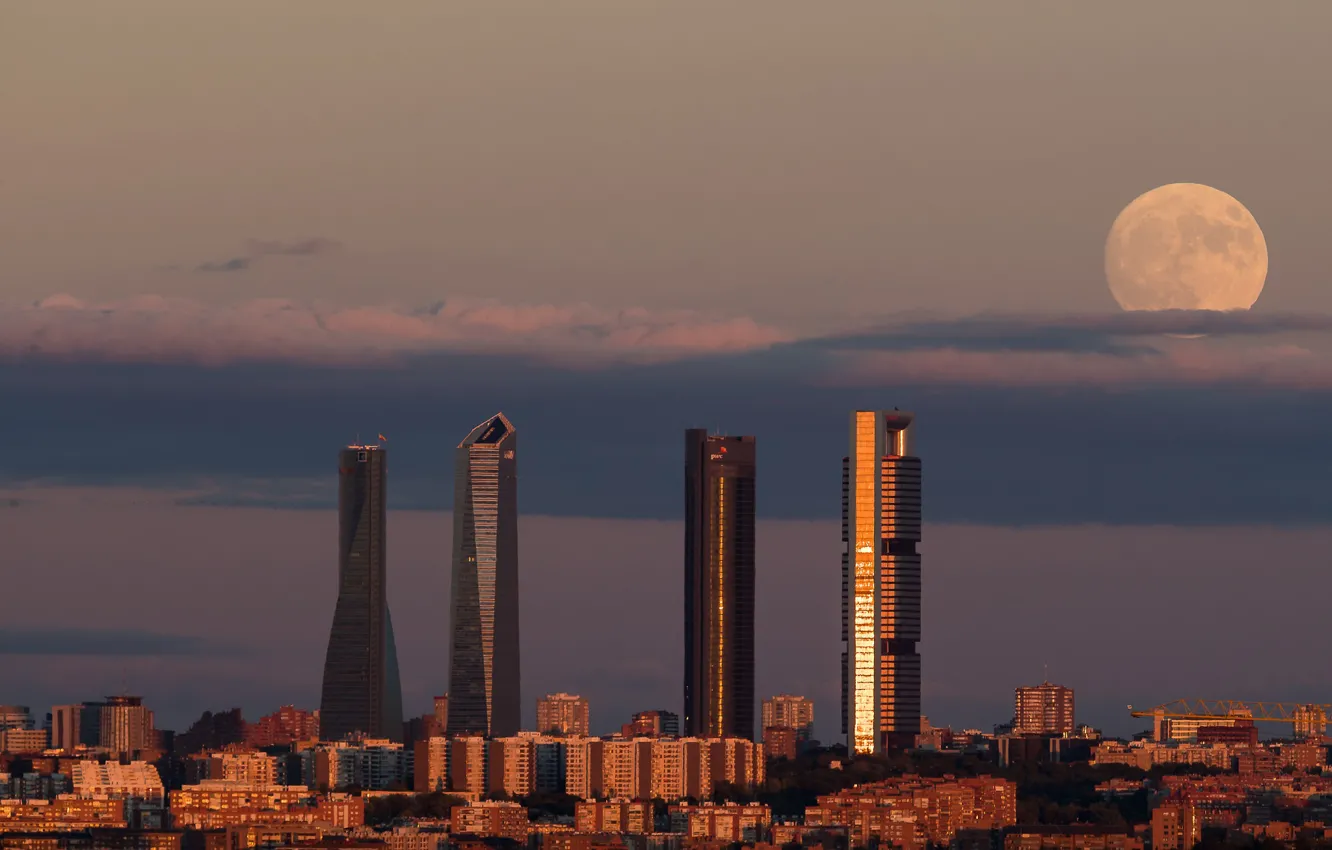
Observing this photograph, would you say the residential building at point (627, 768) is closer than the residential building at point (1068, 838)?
No

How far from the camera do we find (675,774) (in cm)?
18188

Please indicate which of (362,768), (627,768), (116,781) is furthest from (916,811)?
(362,768)

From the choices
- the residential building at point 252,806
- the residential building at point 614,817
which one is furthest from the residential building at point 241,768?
the residential building at point 614,817

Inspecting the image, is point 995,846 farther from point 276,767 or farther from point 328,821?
point 276,767

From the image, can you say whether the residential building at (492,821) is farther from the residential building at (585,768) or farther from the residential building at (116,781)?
the residential building at (585,768)

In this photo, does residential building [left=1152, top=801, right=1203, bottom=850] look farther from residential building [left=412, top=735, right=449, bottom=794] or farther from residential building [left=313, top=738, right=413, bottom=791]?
residential building [left=313, top=738, right=413, bottom=791]

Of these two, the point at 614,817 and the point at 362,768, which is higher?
the point at 362,768

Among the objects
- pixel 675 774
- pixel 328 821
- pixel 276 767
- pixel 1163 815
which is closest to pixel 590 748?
pixel 675 774

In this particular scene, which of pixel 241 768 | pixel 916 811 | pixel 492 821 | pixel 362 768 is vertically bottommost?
pixel 492 821

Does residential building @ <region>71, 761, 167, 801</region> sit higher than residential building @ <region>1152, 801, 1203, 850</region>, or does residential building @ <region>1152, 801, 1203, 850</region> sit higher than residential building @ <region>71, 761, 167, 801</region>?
residential building @ <region>71, 761, 167, 801</region>

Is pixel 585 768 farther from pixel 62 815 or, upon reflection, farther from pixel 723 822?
pixel 62 815

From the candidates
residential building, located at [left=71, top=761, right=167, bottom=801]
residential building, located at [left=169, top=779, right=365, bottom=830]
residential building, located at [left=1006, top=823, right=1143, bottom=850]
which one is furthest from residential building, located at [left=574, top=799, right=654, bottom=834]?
residential building, located at [left=71, top=761, right=167, bottom=801]

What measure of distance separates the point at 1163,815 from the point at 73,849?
47.8 meters

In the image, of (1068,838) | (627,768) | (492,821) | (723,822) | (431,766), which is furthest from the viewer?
(431,766)
